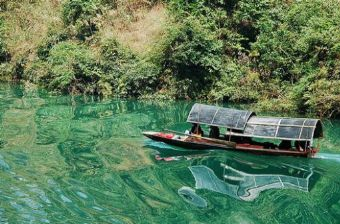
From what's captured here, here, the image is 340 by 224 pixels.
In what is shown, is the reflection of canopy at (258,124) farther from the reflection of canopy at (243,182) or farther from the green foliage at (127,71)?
the green foliage at (127,71)

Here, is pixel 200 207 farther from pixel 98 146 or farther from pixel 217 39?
pixel 217 39

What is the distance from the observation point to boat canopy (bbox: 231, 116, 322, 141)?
1491 centimetres

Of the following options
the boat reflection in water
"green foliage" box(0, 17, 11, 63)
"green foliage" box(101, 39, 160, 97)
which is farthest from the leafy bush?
the boat reflection in water

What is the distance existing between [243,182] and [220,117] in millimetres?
3394

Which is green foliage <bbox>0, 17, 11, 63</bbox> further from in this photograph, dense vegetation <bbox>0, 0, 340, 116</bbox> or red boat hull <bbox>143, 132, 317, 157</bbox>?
red boat hull <bbox>143, 132, 317, 157</bbox>

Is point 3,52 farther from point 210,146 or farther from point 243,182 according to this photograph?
point 243,182

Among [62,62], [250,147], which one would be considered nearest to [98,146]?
[250,147]

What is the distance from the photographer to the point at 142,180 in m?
12.6

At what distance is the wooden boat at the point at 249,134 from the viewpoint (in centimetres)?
1505

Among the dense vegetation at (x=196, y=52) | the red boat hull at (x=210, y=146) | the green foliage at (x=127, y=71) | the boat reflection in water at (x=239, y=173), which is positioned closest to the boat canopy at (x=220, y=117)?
the red boat hull at (x=210, y=146)

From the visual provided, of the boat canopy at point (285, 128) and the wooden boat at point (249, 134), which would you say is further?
the wooden boat at point (249, 134)

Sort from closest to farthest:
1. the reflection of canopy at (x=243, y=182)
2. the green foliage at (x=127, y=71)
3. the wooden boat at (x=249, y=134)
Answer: the reflection of canopy at (x=243, y=182)
the wooden boat at (x=249, y=134)
the green foliage at (x=127, y=71)

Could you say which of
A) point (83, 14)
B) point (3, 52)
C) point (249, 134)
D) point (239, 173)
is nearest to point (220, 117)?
point (249, 134)

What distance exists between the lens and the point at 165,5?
31500mm
